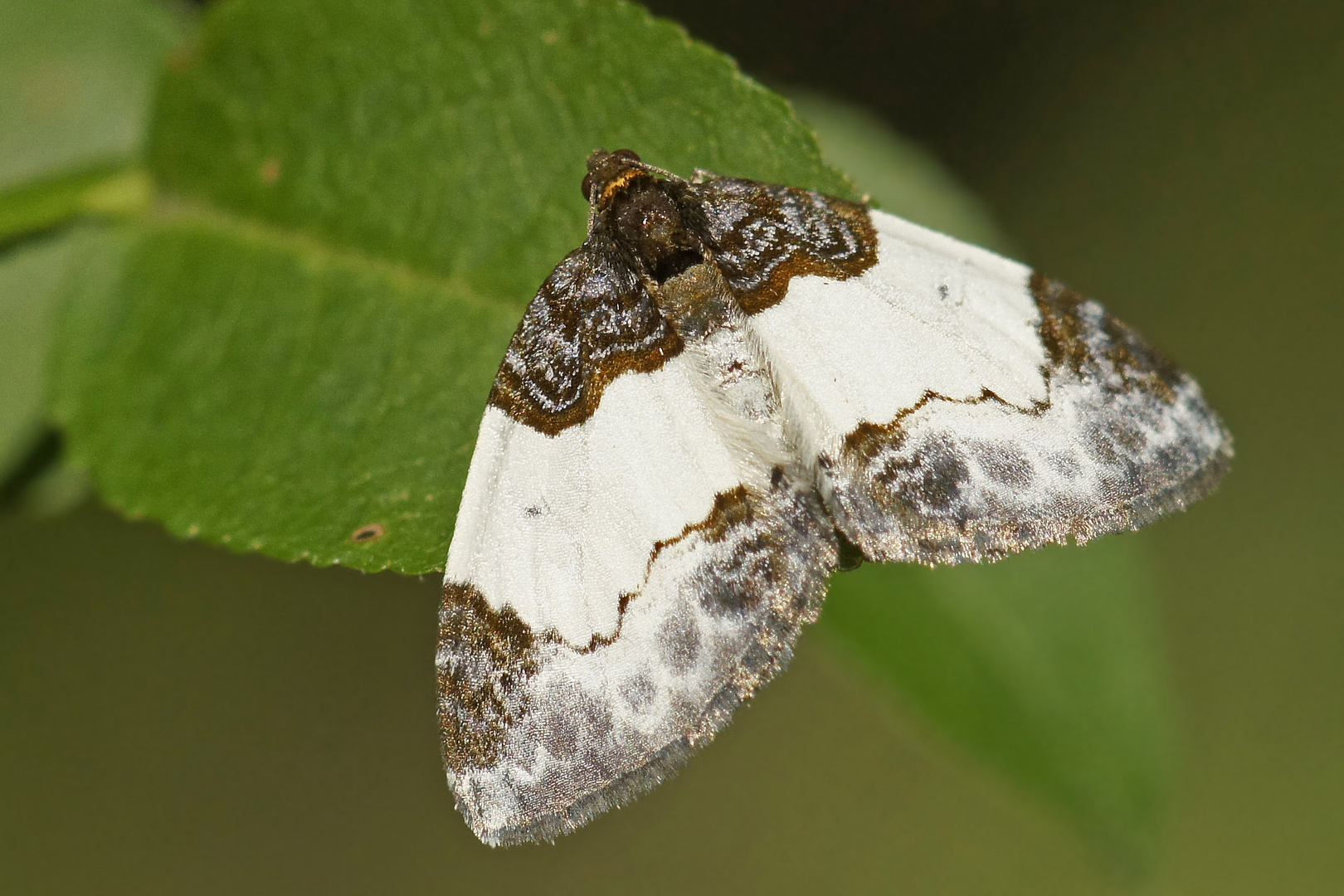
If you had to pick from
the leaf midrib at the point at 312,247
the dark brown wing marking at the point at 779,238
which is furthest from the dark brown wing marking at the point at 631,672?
the leaf midrib at the point at 312,247

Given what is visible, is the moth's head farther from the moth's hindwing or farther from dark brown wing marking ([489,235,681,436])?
the moth's hindwing

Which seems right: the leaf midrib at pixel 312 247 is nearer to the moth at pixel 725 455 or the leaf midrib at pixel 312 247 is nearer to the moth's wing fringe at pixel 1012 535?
the moth at pixel 725 455

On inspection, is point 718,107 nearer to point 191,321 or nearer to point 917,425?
point 917,425

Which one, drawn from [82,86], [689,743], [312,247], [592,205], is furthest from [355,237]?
[689,743]

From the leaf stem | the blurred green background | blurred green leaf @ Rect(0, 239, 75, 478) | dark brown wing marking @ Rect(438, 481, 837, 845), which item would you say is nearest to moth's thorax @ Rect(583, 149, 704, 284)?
dark brown wing marking @ Rect(438, 481, 837, 845)

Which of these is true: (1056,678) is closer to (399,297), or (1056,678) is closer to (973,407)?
(973,407)
